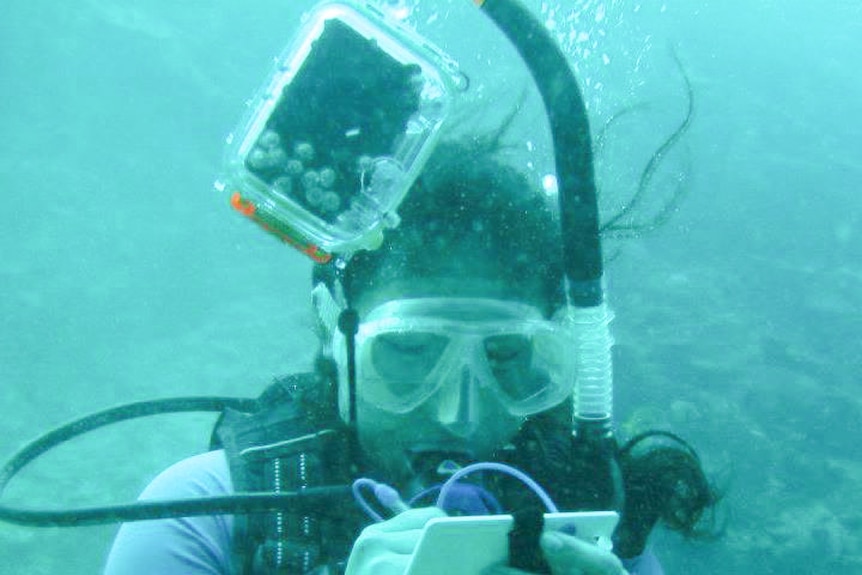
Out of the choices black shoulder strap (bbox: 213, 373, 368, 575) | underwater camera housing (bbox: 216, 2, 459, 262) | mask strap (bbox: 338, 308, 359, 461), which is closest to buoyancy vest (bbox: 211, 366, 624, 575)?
black shoulder strap (bbox: 213, 373, 368, 575)

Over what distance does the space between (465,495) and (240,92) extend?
21674mm

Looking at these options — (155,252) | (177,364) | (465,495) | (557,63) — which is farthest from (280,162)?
(155,252)

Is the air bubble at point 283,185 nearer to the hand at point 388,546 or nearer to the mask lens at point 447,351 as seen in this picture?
the mask lens at point 447,351

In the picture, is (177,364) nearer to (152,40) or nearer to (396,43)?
(396,43)

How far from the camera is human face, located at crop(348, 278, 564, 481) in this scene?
6.45 feet

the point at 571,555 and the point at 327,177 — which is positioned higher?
the point at 327,177

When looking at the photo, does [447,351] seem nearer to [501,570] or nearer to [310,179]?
[310,179]

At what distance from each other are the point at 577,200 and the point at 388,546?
0.89 metres

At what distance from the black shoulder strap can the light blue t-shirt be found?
58 millimetres

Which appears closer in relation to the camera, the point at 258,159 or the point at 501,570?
the point at 501,570

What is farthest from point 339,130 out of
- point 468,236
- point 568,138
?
point 468,236

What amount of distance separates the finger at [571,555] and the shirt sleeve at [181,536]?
83 centimetres

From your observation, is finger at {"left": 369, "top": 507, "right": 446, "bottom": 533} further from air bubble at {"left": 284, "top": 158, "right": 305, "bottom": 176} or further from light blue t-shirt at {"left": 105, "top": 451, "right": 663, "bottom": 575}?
air bubble at {"left": 284, "top": 158, "right": 305, "bottom": 176}

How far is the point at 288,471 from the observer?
6.09 feet
